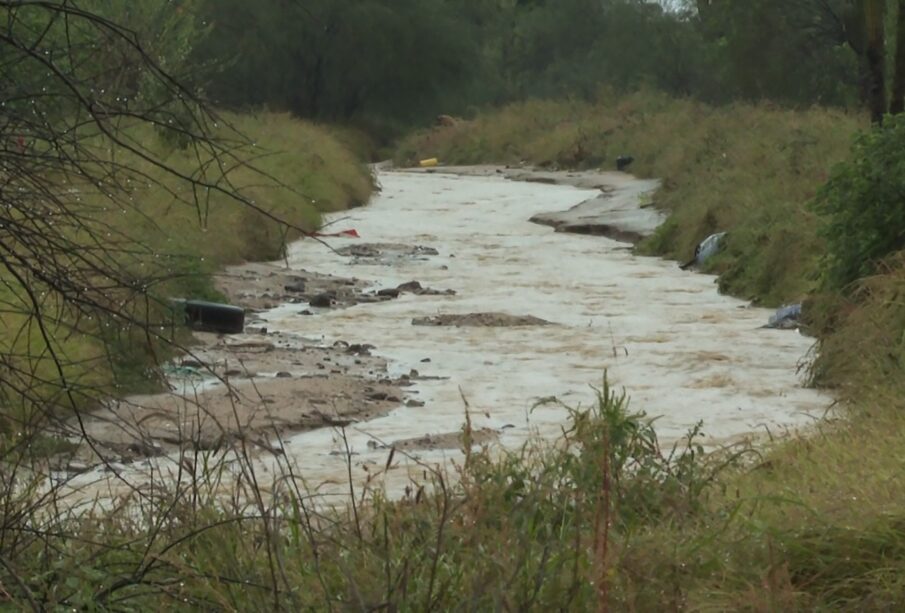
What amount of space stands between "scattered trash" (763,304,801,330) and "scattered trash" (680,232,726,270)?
14.3 feet

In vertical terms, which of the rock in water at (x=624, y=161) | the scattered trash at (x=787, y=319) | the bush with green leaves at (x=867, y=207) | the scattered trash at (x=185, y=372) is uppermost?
the bush with green leaves at (x=867, y=207)

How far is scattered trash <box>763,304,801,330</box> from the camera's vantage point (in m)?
13.6

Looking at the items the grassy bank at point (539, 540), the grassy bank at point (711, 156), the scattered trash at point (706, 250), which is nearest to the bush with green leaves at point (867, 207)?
the grassy bank at point (711, 156)

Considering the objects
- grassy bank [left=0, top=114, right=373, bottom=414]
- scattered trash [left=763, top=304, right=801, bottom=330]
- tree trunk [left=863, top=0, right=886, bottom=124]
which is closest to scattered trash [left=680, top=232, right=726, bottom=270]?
tree trunk [left=863, top=0, right=886, bottom=124]

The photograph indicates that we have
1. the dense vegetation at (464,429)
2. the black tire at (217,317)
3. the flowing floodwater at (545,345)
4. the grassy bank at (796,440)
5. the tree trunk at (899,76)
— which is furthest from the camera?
the tree trunk at (899,76)

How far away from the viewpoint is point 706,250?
61.1 ft

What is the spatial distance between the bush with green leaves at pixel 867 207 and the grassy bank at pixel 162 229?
3.65 metres

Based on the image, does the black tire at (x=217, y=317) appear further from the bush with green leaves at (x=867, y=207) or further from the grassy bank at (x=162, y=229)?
the bush with green leaves at (x=867, y=207)

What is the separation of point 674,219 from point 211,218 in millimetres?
5918

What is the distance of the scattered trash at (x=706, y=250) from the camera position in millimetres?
18453

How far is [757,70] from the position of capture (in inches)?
1544

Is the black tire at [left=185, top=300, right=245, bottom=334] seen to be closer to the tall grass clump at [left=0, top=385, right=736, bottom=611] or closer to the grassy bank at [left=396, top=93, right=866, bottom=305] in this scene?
the grassy bank at [left=396, top=93, right=866, bottom=305]

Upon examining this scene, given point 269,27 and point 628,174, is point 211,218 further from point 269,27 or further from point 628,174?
point 269,27

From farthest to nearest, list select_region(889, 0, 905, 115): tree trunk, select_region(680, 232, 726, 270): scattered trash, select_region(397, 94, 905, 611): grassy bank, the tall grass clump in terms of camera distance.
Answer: select_region(680, 232, 726, 270): scattered trash < select_region(889, 0, 905, 115): tree trunk < select_region(397, 94, 905, 611): grassy bank < the tall grass clump
